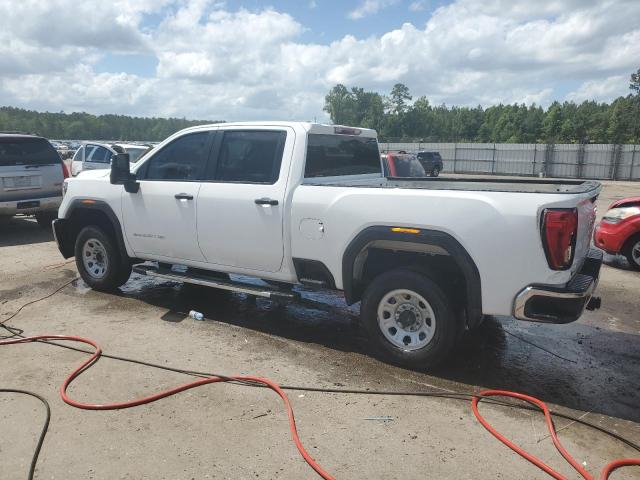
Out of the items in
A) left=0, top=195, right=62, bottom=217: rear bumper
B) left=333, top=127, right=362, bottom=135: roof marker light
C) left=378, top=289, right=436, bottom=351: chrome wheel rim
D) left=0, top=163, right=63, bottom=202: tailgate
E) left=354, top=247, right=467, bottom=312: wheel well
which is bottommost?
A: left=378, top=289, right=436, bottom=351: chrome wheel rim

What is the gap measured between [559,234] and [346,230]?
163cm

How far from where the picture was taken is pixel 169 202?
224 inches

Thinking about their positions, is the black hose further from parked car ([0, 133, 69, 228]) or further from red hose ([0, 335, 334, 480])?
parked car ([0, 133, 69, 228])

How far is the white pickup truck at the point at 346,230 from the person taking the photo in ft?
12.6

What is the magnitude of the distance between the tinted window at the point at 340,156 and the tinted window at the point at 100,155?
39.7 feet

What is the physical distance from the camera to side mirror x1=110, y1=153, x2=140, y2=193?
5.78 meters

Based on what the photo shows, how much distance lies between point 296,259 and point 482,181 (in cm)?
227

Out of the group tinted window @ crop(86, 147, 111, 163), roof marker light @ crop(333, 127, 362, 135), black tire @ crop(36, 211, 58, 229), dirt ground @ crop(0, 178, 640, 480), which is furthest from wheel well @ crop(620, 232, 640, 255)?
tinted window @ crop(86, 147, 111, 163)

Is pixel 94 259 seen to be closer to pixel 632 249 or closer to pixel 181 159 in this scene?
pixel 181 159

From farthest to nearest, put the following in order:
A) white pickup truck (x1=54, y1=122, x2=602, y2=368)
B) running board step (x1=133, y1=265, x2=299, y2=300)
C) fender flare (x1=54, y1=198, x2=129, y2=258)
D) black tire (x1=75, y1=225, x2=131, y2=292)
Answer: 1. black tire (x1=75, y1=225, x2=131, y2=292)
2. fender flare (x1=54, y1=198, x2=129, y2=258)
3. running board step (x1=133, y1=265, x2=299, y2=300)
4. white pickup truck (x1=54, y1=122, x2=602, y2=368)

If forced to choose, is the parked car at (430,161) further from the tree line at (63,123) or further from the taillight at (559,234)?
the tree line at (63,123)

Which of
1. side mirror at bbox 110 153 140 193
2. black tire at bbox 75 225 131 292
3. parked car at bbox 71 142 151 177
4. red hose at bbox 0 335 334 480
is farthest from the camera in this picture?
parked car at bbox 71 142 151 177

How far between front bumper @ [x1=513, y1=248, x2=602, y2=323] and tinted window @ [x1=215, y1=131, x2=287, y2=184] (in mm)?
→ 2407

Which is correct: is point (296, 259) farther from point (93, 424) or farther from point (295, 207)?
point (93, 424)
